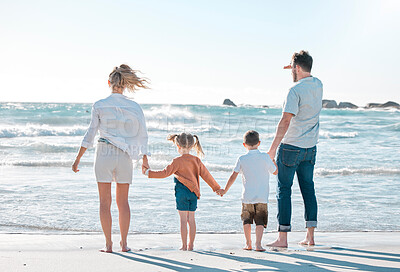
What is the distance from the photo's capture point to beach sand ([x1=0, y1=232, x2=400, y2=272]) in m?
3.41

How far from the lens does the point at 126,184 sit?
3969mm

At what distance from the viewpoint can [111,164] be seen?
386cm

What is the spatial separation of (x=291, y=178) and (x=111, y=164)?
1.59 meters

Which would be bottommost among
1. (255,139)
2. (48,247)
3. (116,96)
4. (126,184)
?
(48,247)

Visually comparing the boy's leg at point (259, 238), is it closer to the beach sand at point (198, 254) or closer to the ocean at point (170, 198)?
the beach sand at point (198, 254)

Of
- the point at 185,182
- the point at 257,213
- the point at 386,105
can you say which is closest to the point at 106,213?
the point at 185,182

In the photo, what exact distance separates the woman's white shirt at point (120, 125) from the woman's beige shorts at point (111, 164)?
0.18 feet

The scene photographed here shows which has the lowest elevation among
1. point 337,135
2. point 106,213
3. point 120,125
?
point 106,213

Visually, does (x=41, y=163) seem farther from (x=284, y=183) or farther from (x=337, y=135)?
(x=337, y=135)

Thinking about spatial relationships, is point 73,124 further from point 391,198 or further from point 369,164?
point 391,198

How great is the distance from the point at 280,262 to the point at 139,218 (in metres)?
2.58

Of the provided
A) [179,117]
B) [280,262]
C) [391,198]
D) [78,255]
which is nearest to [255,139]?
[280,262]

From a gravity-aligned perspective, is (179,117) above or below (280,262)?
above

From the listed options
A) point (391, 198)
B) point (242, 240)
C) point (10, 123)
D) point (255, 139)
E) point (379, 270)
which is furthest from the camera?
point (10, 123)
